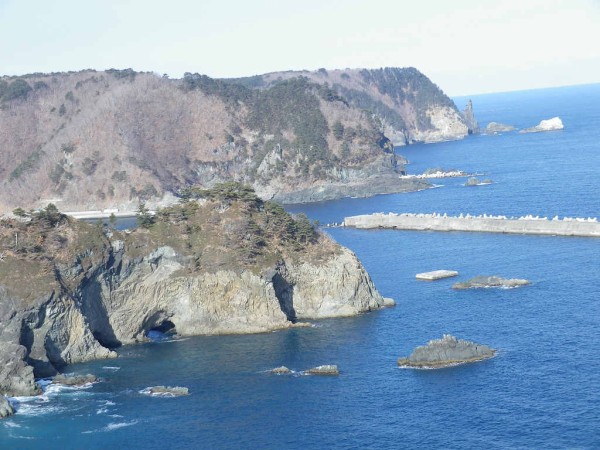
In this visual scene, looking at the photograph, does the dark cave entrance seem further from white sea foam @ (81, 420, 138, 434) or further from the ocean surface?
white sea foam @ (81, 420, 138, 434)

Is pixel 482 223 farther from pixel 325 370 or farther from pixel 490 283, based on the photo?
pixel 325 370

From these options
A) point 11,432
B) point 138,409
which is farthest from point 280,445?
point 11,432

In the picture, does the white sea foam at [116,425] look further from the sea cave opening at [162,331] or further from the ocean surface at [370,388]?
the sea cave opening at [162,331]

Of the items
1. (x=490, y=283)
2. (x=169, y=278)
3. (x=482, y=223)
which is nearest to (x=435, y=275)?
(x=490, y=283)

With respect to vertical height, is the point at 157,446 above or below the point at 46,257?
below

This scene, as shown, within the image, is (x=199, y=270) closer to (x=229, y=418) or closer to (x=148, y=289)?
(x=148, y=289)

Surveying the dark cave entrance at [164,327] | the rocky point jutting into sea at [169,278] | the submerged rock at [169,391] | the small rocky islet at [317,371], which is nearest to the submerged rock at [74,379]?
the rocky point jutting into sea at [169,278]
